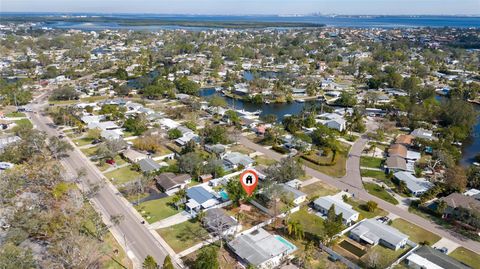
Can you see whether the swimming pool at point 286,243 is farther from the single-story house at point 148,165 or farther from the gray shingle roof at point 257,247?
the single-story house at point 148,165

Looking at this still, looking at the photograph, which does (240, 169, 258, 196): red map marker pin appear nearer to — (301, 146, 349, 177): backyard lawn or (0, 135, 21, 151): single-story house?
(301, 146, 349, 177): backyard lawn

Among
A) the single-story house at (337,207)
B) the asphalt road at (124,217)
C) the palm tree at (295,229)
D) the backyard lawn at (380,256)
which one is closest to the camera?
the backyard lawn at (380,256)

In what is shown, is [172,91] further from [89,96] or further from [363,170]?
[363,170]

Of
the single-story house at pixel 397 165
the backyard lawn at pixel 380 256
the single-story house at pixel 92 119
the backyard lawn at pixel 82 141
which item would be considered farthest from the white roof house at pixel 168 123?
the backyard lawn at pixel 380 256

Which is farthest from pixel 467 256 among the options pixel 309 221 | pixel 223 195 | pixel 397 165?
pixel 223 195

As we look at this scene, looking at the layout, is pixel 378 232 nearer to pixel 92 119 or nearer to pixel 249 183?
pixel 249 183

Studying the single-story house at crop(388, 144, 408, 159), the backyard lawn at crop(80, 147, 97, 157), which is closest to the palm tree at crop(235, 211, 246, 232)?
the backyard lawn at crop(80, 147, 97, 157)
